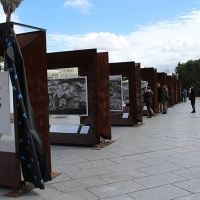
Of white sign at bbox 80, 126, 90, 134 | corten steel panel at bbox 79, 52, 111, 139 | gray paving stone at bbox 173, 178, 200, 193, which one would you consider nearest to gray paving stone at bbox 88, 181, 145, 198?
gray paving stone at bbox 173, 178, 200, 193

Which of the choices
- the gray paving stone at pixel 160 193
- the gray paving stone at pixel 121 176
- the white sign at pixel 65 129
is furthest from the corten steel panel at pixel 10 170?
the white sign at pixel 65 129

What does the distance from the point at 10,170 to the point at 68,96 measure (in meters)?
4.17

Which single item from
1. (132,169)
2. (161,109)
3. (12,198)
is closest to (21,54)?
(12,198)

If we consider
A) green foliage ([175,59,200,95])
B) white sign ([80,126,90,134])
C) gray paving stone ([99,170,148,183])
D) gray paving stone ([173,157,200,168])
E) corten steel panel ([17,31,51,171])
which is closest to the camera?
corten steel panel ([17,31,51,171])

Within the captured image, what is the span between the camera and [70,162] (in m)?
6.02

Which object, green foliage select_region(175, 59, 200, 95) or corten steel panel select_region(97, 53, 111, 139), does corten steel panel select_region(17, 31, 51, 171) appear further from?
green foliage select_region(175, 59, 200, 95)

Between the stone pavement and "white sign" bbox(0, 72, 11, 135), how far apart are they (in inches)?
37.5

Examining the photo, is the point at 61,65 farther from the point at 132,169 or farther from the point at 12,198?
the point at 12,198

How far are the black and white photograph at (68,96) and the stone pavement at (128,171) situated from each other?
44.7 inches

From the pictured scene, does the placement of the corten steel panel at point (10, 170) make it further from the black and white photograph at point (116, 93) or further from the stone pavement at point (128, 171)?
the black and white photograph at point (116, 93)

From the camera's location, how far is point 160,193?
13.4 ft

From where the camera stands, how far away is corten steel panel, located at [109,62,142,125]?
448 inches

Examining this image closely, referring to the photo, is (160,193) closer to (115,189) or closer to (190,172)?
(115,189)

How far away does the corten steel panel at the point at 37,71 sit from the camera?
440 cm
